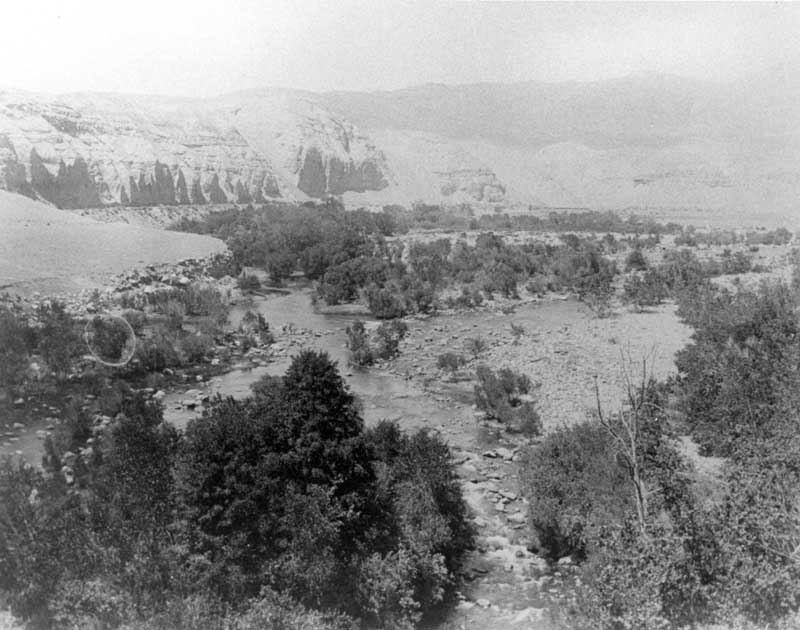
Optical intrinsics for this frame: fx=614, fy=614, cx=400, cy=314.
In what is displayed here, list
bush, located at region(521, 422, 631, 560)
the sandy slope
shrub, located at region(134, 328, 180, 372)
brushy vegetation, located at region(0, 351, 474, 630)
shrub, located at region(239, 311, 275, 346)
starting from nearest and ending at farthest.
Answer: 1. brushy vegetation, located at region(0, 351, 474, 630)
2. bush, located at region(521, 422, 631, 560)
3. shrub, located at region(134, 328, 180, 372)
4. shrub, located at region(239, 311, 275, 346)
5. the sandy slope

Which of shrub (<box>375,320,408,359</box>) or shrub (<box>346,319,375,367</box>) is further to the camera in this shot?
shrub (<box>375,320,408,359</box>)

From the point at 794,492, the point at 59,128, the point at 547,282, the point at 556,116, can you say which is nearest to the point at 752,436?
the point at 794,492

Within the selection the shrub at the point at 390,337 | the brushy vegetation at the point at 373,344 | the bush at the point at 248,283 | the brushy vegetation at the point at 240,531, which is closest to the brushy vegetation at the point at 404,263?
the bush at the point at 248,283

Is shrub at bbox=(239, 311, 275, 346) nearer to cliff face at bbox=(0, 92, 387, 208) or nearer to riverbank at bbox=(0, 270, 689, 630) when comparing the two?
riverbank at bbox=(0, 270, 689, 630)

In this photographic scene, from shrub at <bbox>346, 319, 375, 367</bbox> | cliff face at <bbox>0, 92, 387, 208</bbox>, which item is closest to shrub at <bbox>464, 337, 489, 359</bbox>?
shrub at <bbox>346, 319, 375, 367</bbox>

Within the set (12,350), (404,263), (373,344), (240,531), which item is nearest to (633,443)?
(240,531)

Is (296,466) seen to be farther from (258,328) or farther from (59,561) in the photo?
(258,328)

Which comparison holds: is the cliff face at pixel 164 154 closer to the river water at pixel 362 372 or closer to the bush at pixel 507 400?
the river water at pixel 362 372

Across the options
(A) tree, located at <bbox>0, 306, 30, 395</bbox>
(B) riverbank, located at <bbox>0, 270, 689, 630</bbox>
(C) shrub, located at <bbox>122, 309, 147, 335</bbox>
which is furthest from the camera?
(C) shrub, located at <bbox>122, 309, 147, 335</bbox>
